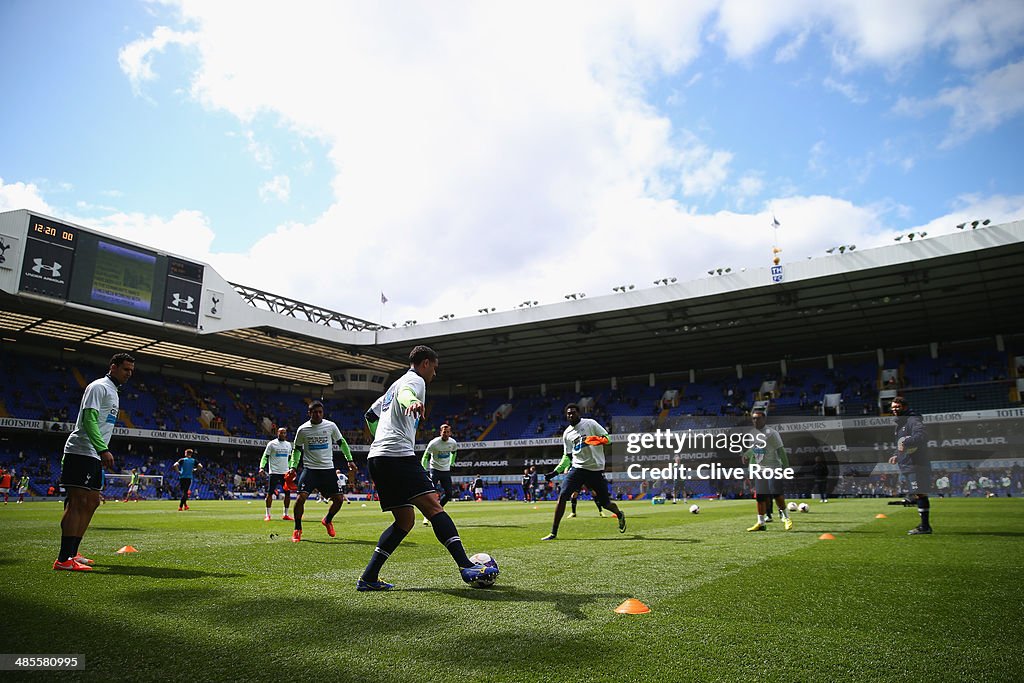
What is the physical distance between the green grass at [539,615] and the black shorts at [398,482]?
0.71 metres

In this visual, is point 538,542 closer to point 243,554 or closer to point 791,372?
point 243,554

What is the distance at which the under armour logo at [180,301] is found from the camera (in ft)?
108

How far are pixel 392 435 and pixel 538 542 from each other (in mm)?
Result: 4656

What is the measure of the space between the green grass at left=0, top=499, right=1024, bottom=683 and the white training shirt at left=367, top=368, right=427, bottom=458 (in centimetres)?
109

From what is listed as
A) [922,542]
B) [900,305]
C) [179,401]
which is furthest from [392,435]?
[179,401]

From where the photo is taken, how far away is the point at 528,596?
4629 millimetres

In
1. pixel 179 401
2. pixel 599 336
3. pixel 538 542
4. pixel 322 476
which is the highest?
pixel 599 336

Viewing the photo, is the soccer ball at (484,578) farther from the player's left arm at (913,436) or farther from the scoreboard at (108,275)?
the scoreboard at (108,275)

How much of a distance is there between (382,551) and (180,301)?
107 ft

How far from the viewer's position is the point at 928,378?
3828 centimetres

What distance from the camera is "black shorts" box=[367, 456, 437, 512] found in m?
4.98

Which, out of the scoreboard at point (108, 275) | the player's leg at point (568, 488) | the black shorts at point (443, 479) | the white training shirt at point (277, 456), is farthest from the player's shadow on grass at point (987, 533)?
the scoreboard at point (108, 275)

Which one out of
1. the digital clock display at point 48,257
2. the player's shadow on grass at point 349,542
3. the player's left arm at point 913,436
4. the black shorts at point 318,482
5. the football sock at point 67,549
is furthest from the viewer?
the digital clock display at point 48,257

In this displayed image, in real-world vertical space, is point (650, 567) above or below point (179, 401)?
below
